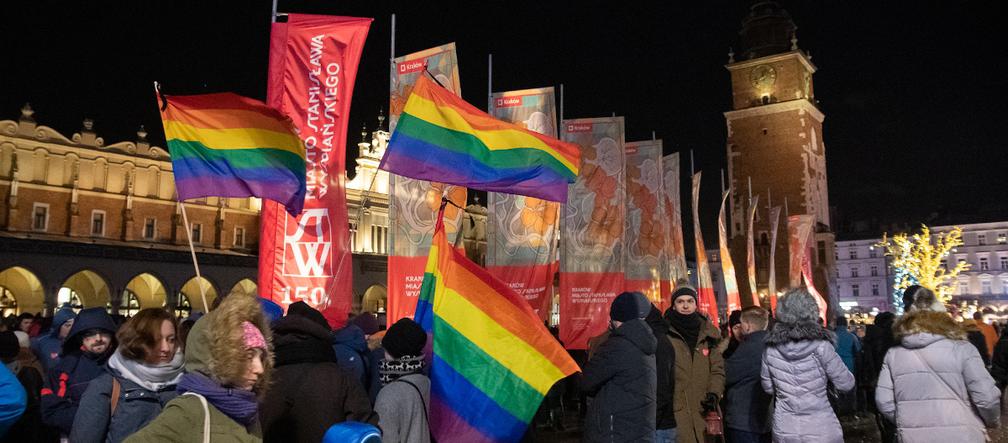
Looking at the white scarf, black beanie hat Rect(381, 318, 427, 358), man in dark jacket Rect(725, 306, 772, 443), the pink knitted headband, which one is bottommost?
man in dark jacket Rect(725, 306, 772, 443)

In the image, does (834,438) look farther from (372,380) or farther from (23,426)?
(23,426)

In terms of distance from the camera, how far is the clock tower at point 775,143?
4366 centimetres

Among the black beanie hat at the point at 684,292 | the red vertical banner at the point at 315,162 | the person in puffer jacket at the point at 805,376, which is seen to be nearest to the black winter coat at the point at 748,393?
the black beanie hat at the point at 684,292

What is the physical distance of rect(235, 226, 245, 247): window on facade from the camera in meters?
42.1

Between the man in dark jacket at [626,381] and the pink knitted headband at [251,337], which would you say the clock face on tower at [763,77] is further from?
the pink knitted headband at [251,337]

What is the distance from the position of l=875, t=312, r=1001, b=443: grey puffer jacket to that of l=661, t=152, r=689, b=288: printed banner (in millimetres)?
13737

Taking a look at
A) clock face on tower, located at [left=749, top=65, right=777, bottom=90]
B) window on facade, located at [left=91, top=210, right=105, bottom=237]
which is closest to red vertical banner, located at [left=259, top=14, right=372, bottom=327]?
window on facade, located at [left=91, top=210, right=105, bottom=237]

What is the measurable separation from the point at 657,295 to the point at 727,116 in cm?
3176

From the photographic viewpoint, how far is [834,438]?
4.62 meters

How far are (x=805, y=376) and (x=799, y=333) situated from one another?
0.86 feet

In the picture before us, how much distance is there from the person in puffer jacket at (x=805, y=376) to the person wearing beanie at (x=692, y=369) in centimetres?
128

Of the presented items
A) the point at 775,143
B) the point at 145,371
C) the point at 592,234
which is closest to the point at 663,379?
the point at 145,371

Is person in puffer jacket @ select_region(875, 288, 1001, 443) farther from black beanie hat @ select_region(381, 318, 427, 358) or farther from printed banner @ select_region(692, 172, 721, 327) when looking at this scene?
printed banner @ select_region(692, 172, 721, 327)

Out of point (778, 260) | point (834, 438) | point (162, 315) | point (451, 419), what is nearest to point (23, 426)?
point (162, 315)
